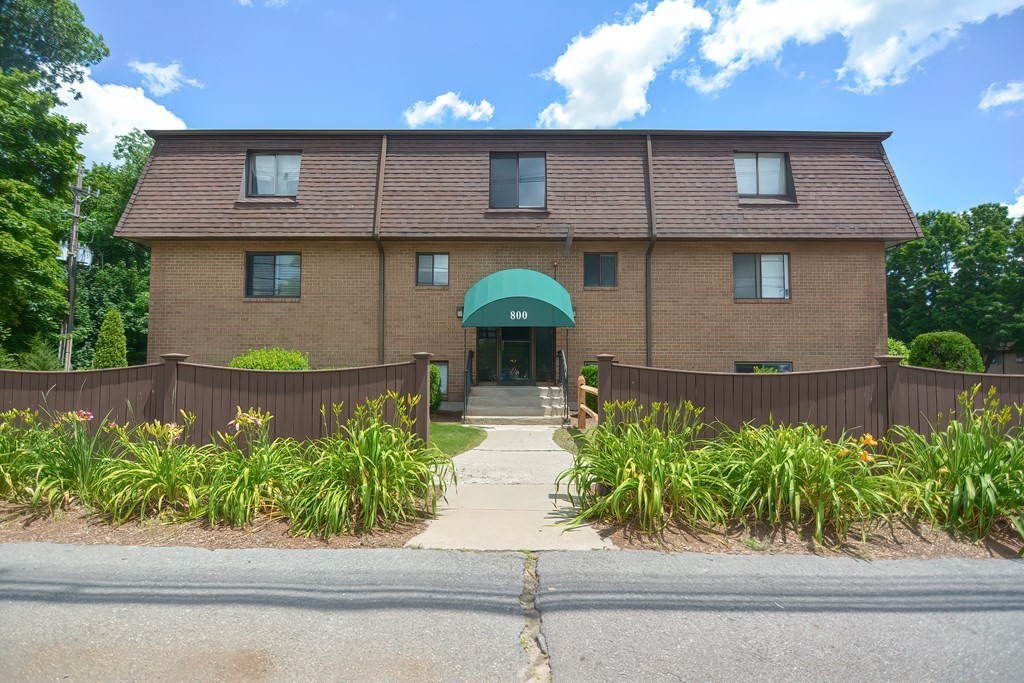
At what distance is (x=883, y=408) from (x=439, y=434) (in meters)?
7.56

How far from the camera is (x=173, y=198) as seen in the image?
15250 millimetres

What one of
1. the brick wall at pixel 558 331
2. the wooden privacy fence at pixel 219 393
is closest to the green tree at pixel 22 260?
the brick wall at pixel 558 331

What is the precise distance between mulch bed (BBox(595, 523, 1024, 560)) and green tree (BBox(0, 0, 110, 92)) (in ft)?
101

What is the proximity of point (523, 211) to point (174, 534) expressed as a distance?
12.4 meters

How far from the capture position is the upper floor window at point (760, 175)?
618 inches

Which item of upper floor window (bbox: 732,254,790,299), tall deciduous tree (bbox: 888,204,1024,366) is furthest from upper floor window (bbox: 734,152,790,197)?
tall deciduous tree (bbox: 888,204,1024,366)

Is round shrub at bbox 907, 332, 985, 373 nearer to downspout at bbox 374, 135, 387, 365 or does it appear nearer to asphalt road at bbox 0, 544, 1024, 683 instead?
asphalt road at bbox 0, 544, 1024, 683

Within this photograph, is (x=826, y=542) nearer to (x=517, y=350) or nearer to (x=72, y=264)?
(x=517, y=350)

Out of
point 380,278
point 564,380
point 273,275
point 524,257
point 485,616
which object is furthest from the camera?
point 273,275

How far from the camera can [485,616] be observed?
3.48m

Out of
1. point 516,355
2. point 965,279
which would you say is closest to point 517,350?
point 516,355

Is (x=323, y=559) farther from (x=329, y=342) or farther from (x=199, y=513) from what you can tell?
(x=329, y=342)

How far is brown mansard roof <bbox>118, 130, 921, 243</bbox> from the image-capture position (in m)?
14.9

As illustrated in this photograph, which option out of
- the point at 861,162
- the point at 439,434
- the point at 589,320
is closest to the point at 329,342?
the point at 439,434
